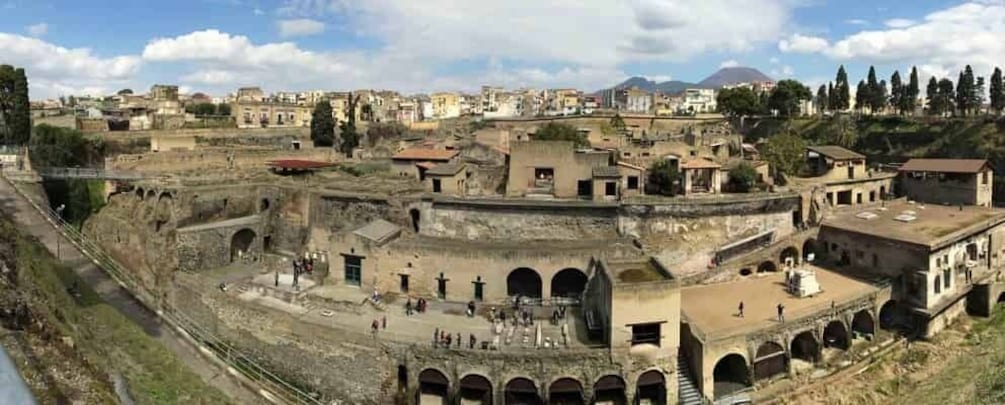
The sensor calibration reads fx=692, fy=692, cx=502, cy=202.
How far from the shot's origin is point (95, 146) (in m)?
50.5

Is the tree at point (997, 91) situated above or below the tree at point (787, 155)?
above

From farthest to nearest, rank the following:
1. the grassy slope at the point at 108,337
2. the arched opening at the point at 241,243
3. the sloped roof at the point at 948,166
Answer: the sloped roof at the point at 948,166 → the arched opening at the point at 241,243 → the grassy slope at the point at 108,337

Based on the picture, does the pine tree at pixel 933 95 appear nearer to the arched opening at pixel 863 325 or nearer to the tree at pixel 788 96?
the tree at pixel 788 96

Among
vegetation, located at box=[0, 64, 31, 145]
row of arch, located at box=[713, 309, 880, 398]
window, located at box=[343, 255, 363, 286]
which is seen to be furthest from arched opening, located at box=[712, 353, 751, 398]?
vegetation, located at box=[0, 64, 31, 145]

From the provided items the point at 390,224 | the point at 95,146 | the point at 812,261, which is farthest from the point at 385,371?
the point at 95,146

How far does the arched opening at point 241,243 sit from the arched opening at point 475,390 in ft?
58.3

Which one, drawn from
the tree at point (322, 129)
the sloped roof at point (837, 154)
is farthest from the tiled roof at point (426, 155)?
the sloped roof at point (837, 154)

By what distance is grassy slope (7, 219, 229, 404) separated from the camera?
50.5ft

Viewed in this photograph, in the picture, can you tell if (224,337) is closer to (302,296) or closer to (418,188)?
(302,296)

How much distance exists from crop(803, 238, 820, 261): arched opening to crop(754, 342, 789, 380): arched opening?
1036 cm

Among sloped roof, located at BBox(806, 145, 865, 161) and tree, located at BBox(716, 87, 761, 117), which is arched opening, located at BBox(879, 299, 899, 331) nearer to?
sloped roof, located at BBox(806, 145, 865, 161)

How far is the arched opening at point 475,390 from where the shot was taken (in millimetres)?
23500

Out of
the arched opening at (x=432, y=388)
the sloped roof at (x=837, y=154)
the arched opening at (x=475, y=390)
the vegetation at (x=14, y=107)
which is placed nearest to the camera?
the arched opening at (x=475, y=390)

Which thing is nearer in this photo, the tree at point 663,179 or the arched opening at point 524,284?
the arched opening at point 524,284
